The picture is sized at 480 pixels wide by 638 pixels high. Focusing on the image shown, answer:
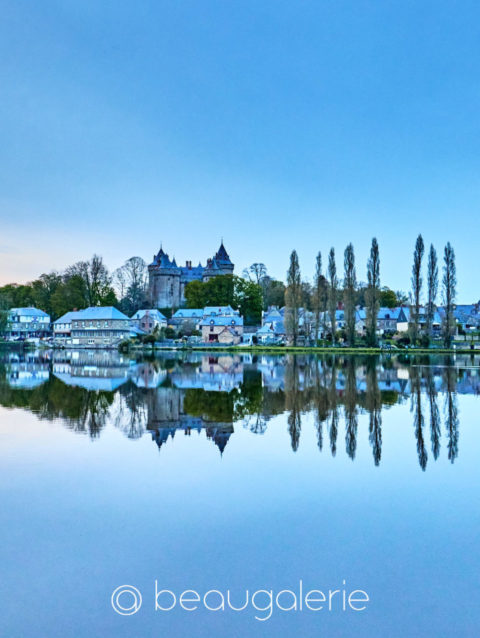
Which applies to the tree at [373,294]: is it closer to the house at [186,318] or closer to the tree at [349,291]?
the tree at [349,291]

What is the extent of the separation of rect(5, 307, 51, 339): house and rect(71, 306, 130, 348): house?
11.7 meters

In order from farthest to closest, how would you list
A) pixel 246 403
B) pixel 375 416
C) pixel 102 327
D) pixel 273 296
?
pixel 273 296 < pixel 102 327 < pixel 246 403 < pixel 375 416

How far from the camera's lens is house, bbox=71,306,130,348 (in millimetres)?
68500

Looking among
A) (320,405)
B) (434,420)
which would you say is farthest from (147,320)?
(434,420)

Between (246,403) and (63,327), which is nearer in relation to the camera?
(246,403)

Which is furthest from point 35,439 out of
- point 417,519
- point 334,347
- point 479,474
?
point 334,347

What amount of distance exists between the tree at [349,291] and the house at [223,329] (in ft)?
58.7

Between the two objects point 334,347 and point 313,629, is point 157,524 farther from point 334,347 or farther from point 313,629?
point 334,347

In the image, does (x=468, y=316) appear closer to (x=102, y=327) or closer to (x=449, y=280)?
(x=449, y=280)

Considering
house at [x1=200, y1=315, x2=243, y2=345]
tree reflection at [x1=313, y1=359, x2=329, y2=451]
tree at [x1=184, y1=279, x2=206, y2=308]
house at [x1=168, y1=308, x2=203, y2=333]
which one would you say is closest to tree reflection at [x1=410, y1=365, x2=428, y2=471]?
tree reflection at [x1=313, y1=359, x2=329, y2=451]

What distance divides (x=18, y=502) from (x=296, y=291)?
50.6 meters

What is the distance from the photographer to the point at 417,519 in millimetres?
6230

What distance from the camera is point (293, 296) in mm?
55875
